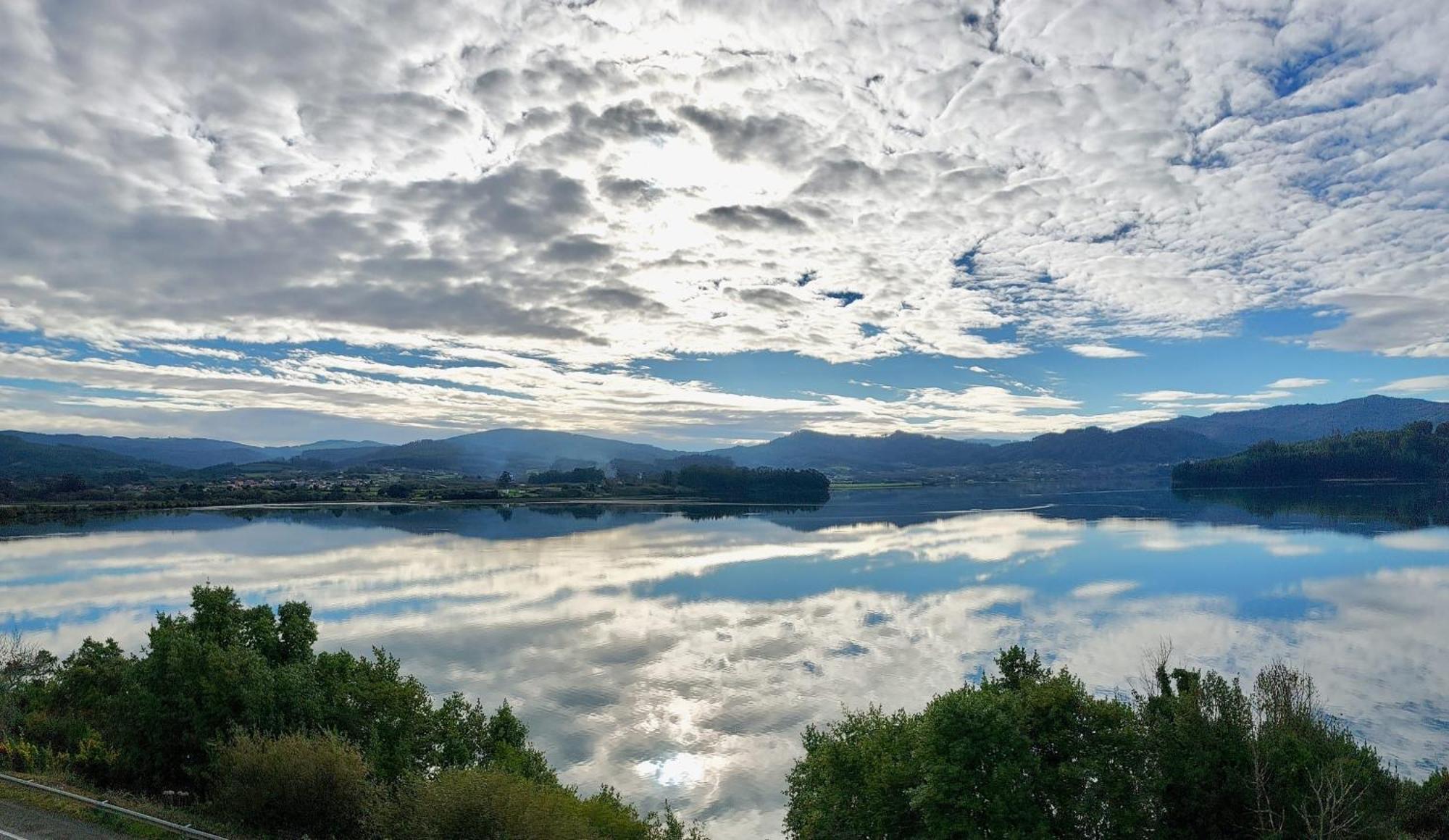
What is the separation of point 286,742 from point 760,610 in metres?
52.5

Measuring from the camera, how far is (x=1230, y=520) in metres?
138

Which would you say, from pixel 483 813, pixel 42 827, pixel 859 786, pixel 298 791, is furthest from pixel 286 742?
pixel 859 786

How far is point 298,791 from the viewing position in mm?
22500

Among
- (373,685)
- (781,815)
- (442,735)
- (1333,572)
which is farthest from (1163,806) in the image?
(1333,572)

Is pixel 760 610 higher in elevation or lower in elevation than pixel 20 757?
lower

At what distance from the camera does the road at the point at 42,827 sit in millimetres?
19391

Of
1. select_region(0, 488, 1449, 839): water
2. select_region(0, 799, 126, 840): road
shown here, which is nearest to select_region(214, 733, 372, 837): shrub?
select_region(0, 799, 126, 840): road

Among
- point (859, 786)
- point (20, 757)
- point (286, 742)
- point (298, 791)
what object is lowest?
point (859, 786)

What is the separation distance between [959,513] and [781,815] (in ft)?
496

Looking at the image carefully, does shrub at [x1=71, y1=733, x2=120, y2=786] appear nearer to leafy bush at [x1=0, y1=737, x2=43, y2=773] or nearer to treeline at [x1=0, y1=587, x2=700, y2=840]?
treeline at [x1=0, y1=587, x2=700, y2=840]

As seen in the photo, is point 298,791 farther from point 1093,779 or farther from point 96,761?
point 1093,779

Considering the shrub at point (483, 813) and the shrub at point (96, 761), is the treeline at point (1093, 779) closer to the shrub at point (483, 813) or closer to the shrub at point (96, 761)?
the shrub at point (483, 813)

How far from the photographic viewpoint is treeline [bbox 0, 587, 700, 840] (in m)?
21.1

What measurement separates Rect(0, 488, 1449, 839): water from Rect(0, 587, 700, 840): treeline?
308 inches
